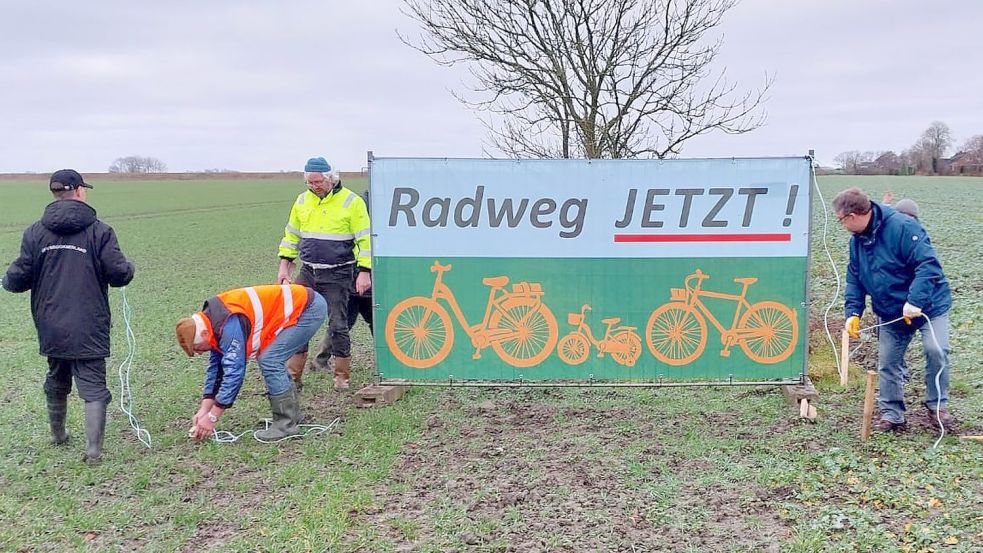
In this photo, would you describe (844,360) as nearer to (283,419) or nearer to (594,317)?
(594,317)

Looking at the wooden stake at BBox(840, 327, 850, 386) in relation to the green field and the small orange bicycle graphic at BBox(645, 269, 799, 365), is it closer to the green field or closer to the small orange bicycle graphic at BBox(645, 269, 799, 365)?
the green field

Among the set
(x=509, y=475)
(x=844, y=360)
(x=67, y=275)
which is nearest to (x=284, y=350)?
(x=67, y=275)

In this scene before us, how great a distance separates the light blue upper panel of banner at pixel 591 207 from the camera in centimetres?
627

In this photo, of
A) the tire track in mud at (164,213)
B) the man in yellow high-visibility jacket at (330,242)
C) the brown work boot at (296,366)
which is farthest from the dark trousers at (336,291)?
the tire track in mud at (164,213)

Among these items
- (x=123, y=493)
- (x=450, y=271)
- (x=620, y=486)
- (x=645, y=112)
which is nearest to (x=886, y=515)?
(x=620, y=486)

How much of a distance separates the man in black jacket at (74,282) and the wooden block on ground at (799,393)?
5.05 m

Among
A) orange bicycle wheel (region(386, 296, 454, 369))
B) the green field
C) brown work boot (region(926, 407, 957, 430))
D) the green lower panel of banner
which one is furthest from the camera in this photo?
orange bicycle wheel (region(386, 296, 454, 369))

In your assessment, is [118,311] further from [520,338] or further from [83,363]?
[520,338]

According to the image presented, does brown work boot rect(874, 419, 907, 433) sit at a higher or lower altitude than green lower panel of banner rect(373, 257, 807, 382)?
lower

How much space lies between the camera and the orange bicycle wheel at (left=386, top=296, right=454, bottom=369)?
6.68 metres

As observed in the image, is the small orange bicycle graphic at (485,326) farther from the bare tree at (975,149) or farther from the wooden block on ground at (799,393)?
the bare tree at (975,149)

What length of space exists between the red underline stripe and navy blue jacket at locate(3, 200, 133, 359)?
3830 millimetres

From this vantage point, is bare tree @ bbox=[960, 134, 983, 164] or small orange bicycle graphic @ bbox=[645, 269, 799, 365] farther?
bare tree @ bbox=[960, 134, 983, 164]

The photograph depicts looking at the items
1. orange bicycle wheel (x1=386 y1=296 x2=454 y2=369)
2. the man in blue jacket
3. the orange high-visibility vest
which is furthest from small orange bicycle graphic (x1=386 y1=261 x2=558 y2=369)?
the man in blue jacket
